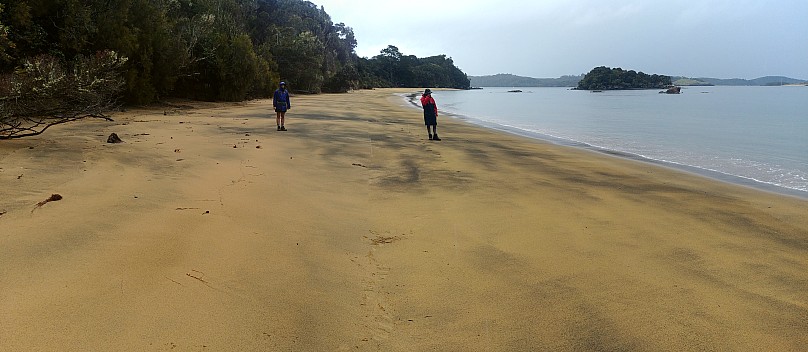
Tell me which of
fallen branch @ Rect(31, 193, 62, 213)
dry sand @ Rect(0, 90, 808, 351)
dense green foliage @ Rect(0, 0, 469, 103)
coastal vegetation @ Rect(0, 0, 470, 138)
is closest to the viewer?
dry sand @ Rect(0, 90, 808, 351)

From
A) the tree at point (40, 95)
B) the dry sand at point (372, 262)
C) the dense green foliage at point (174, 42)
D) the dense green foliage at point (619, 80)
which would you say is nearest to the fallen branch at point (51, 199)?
the dry sand at point (372, 262)

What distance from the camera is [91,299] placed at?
244 cm

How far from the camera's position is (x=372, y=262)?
3496 millimetres

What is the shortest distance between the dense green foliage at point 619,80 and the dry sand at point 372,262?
14840cm

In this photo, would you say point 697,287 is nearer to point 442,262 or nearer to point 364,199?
point 442,262

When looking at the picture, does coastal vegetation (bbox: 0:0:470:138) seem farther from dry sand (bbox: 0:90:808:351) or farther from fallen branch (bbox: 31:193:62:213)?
fallen branch (bbox: 31:193:62:213)

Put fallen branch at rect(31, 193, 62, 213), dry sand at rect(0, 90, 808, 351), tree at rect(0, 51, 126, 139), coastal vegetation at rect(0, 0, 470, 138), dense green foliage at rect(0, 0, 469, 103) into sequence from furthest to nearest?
1. dense green foliage at rect(0, 0, 469, 103)
2. coastal vegetation at rect(0, 0, 470, 138)
3. tree at rect(0, 51, 126, 139)
4. fallen branch at rect(31, 193, 62, 213)
5. dry sand at rect(0, 90, 808, 351)

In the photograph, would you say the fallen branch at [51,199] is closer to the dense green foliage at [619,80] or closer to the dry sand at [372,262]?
the dry sand at [372,262]

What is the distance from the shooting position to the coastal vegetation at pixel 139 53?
24.1 feet

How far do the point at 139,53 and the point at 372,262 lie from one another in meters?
17.7

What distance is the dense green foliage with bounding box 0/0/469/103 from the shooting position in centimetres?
1426

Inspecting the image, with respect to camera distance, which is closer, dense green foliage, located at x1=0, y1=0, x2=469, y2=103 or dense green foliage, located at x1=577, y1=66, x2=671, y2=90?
dense green foliage, located at x1=0, y1=0, x2=469, y2=103

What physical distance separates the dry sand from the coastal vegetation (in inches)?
48.9

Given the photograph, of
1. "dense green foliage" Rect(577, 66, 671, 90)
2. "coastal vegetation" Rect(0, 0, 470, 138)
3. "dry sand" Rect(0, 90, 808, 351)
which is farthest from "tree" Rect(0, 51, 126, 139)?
"dense green foliage" Rect(577, 66, 671, 90)
